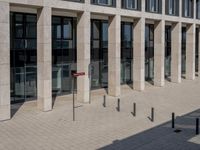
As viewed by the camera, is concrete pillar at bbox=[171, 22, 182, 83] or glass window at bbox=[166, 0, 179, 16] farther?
concrete pillar at bbox=[171, 22, 182, 83]

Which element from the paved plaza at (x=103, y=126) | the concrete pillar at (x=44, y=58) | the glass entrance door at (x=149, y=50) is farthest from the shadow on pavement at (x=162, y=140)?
the glass entrance door at (x=149, y=50)

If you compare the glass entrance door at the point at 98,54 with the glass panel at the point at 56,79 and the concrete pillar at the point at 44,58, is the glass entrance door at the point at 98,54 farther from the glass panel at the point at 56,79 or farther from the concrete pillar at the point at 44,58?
the concrete pillar at the point at 44,58

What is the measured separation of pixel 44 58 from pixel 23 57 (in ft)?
14.9

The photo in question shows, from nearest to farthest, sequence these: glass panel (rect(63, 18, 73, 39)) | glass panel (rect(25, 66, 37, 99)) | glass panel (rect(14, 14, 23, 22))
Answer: glass panel (rect(14, 14, 23, 22)) → glass panel (rect(25, 66, 37, 99)) → glass panel (rect(63, 18, 73, 39))

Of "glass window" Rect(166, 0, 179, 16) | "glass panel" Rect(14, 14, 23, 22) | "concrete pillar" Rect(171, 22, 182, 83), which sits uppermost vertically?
"glass window" Rect(166, 0, 179, 16)

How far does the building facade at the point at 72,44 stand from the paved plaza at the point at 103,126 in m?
1.50

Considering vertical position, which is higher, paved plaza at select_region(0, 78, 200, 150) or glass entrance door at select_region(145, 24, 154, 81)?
glass entrance door at select_region(145, 24, 154, 81)

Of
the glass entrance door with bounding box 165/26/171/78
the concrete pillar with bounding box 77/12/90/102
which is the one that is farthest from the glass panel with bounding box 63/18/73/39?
the glass entrance door with bounding box 165/26/171/78

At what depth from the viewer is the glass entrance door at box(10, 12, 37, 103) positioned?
90.2ft

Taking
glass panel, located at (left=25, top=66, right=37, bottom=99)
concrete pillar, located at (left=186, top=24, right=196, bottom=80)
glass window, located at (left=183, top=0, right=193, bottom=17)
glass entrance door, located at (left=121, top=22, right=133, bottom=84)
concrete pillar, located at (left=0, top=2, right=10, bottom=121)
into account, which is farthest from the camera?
concrete pillar, located at (left=186, top=24, right=196, bottom=80)

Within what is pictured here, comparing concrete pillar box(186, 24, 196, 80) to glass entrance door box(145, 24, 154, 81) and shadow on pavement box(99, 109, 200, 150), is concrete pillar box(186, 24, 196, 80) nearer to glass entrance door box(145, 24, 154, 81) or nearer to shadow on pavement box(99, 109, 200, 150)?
glass entrance door box(145, 24, 154, 81)

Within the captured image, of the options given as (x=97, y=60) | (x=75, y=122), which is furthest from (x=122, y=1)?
(x=75, y=122)

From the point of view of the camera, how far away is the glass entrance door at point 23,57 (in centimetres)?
2748

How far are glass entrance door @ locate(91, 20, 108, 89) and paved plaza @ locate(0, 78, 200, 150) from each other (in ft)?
17.4
